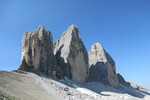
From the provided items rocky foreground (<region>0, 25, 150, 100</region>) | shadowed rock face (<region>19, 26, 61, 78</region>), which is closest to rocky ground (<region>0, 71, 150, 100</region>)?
rocky foreground (<region>0, 25, 150, 100</region>)

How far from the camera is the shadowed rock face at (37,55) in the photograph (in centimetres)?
4297

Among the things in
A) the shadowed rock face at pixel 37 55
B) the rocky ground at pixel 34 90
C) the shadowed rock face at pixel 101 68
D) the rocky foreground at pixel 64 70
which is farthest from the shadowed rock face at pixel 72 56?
the rocky ground at pixel 34 90

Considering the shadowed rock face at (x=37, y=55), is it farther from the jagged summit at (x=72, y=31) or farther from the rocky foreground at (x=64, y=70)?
the jagged summit at (x=72, y=31)

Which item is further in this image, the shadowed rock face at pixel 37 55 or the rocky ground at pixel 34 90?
the shadowed rock face at pixel 37 55

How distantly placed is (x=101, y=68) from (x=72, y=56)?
75.8 feet

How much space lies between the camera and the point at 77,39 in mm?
63938

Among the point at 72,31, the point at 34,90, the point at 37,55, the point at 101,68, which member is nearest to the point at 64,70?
the point at 37,55

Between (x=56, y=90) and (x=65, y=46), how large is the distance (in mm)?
32043

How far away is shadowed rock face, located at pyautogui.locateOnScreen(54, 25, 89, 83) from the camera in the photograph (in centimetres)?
5478

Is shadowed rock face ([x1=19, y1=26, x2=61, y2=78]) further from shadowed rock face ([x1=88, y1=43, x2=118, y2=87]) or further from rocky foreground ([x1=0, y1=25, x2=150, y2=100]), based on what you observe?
shadowed rock face ([x1=88, y1=43, x2=118, y2=87])

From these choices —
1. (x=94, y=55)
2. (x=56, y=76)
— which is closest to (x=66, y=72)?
(x=56, y=76)

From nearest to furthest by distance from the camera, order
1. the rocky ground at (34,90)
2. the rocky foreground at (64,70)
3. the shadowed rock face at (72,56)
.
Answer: the rocky ground at (34,90) → the rocky foreground at (64,70) → the shadowed rock face at (72,56)

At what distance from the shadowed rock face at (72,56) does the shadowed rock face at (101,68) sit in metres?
8.95

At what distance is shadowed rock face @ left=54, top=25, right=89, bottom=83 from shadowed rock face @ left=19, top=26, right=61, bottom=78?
262 inches
